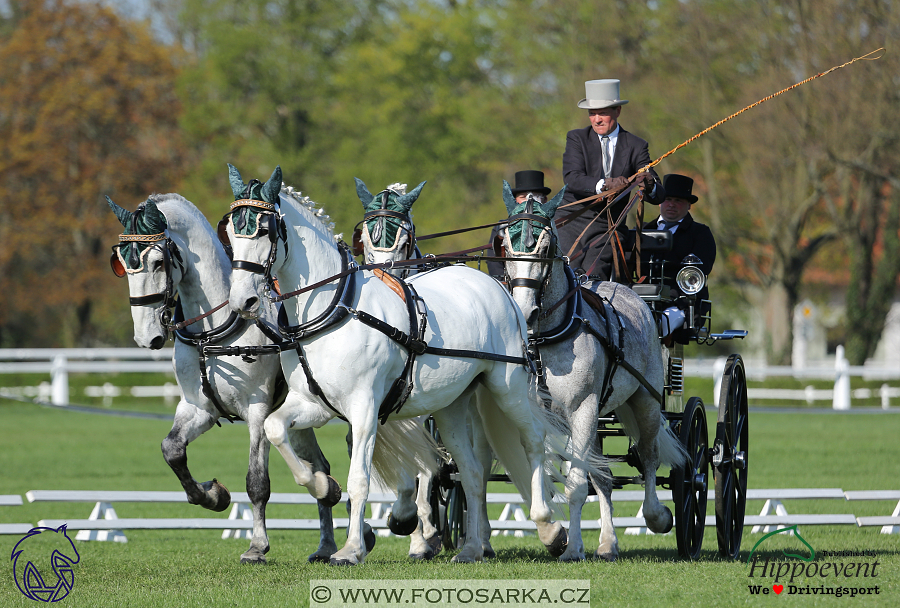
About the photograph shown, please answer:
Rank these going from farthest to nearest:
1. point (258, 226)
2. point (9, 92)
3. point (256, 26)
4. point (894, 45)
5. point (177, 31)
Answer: point (177, 31) < point (256, 26) < point (9, 92) < point (894, 45) < point (258, 226)

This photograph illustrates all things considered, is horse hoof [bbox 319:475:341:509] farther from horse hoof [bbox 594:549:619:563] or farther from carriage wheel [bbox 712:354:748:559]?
carriage wheel [bbox 712:354:748:559]

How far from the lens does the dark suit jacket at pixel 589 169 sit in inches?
333

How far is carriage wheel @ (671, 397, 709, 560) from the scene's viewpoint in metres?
7.71

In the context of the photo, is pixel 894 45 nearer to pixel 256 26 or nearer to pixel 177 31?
pixel 256 26

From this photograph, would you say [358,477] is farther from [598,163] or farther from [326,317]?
[598,163]

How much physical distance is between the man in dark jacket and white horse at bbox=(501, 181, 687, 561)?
0.70 metres

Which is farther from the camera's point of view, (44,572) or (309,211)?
(44,572)

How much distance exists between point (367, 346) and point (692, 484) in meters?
2.99

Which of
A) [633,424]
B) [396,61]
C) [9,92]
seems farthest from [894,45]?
[9,92]

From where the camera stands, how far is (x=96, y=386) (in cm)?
2753

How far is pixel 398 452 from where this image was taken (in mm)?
6941

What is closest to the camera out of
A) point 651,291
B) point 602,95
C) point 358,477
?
point 358,477

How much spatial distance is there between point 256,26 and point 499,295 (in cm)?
3059

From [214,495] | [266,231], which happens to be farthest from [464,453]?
[266,231]
